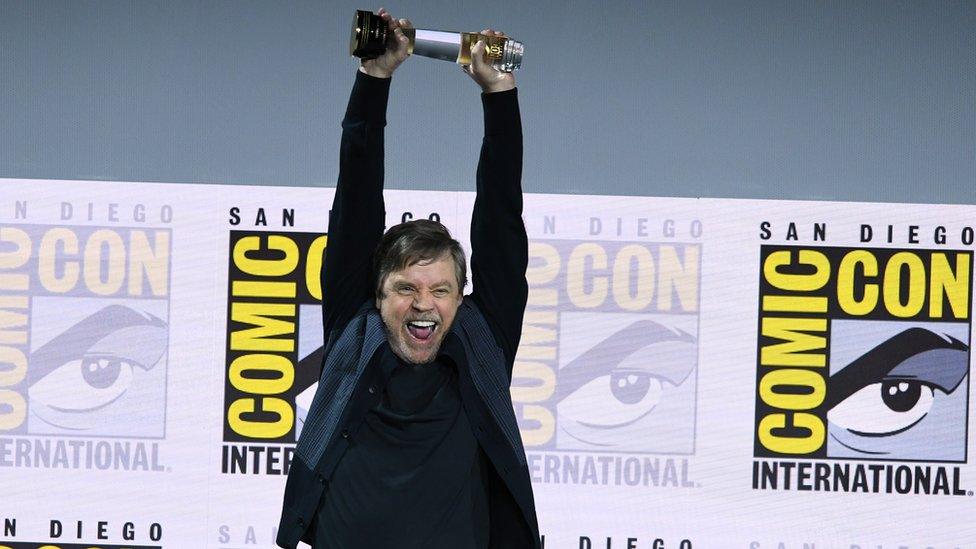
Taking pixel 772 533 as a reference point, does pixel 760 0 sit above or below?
above

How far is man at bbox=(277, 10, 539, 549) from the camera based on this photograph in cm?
136

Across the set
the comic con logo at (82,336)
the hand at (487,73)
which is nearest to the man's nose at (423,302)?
the hand at (487,73)

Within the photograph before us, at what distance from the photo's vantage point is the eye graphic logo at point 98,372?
7.76ft

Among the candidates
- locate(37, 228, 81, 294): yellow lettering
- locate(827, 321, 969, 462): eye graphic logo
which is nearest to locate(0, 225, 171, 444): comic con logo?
locate(37, 228, 81, 294): yellow lettering

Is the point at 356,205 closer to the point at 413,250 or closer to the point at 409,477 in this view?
the point at 413,250

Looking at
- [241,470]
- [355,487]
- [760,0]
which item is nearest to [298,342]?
[241,470]

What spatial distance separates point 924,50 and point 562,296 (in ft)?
3.13

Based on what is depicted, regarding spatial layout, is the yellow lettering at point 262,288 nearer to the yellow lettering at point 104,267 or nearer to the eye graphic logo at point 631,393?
the yellow lettering at point 104,267

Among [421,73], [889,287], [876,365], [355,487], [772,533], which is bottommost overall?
[772,533]

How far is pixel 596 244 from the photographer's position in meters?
2.34

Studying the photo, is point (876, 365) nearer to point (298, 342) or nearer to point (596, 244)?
point (596, 244)

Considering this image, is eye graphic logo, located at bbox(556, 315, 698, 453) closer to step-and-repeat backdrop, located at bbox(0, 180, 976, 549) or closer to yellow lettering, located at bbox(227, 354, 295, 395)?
step-and-repeat backdrop, located at bbox(0, 180, 976, 549)

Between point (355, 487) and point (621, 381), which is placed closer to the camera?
point (355, 487)

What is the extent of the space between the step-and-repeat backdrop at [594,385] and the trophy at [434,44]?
0.94 m
